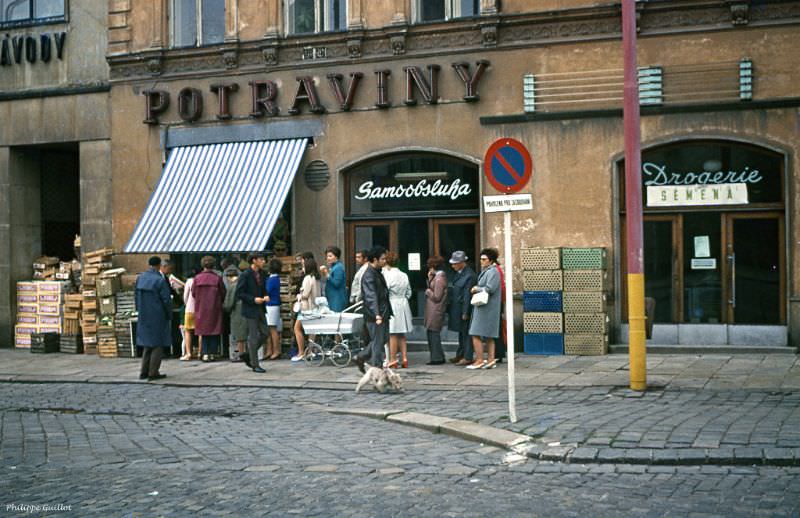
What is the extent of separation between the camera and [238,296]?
51.9ft

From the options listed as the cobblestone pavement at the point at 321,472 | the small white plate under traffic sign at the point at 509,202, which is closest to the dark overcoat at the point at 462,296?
the cobblestone pavement at the point at 321,472

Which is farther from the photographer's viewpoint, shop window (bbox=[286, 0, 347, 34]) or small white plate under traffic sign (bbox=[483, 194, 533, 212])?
shop window (bbox=[286, 0, 347, 34])

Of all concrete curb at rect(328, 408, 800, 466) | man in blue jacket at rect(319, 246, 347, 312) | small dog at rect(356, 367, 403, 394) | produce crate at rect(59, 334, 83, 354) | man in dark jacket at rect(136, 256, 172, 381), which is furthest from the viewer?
produce crate at rect(59, 334, 83, 354)

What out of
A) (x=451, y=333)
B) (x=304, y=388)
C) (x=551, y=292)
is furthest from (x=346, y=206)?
(x=304, y=388)

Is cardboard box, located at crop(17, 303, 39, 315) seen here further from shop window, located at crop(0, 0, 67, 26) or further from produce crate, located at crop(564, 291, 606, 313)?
produce crate, located at crop(564, 291, 606, 313)

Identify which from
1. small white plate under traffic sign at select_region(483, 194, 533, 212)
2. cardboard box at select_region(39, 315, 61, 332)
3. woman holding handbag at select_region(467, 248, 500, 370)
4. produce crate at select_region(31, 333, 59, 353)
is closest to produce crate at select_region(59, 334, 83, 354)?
produce crate at select_region(31, 333, 59, 353)

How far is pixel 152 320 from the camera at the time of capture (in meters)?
15.1

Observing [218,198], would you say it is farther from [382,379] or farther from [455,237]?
[382,379]

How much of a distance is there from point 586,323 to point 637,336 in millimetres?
4404

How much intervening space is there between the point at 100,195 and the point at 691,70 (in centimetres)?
1197

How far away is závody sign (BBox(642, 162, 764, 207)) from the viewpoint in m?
16.6

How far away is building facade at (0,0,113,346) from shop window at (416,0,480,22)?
6901 mm

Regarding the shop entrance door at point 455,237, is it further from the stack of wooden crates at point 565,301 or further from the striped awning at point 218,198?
the striped awning at point 218,198

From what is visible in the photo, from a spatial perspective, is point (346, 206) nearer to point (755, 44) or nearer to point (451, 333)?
point (451, 333)
